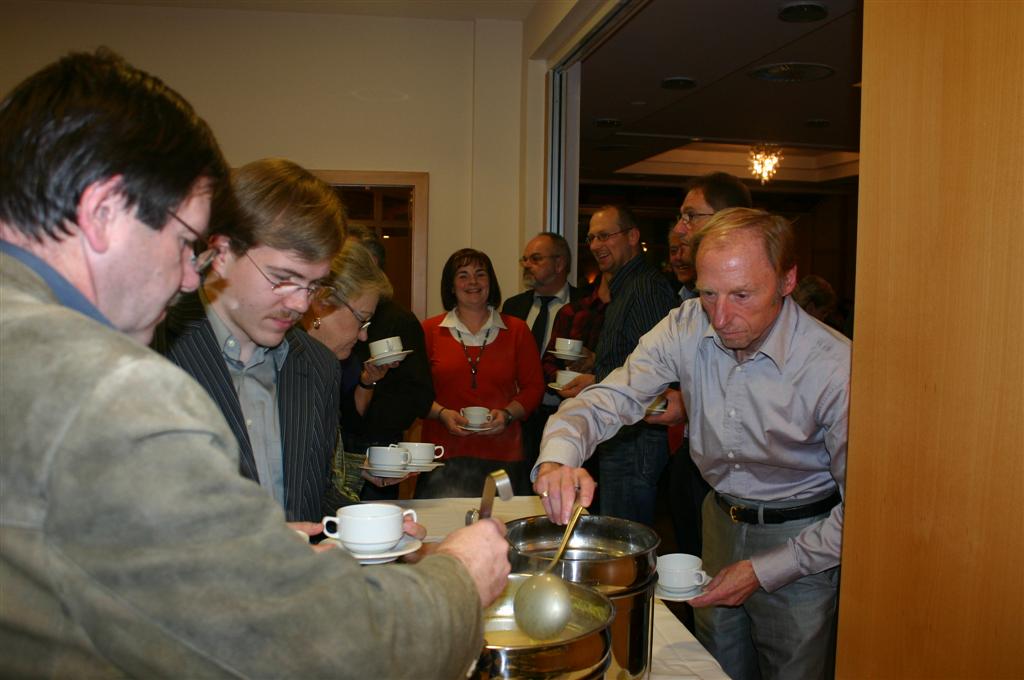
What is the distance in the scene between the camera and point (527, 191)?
4797 mm

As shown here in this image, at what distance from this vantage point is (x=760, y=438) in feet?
6.29

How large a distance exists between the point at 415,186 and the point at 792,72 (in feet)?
8.82

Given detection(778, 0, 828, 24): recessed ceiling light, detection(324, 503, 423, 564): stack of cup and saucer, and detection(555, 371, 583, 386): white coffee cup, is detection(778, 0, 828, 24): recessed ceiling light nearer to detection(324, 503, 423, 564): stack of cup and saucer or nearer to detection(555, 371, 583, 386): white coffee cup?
detection(555, 371, 583, 386): white coffee cup

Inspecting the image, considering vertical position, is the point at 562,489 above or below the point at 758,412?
below

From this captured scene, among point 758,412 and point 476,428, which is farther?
point 476,428

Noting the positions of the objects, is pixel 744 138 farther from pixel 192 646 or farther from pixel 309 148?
pixel 192 646

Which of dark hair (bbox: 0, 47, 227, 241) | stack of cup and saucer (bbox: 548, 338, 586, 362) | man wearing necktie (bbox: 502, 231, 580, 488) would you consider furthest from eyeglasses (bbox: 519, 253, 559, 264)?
dark hair (bbox: 0, 47, 227, 241)

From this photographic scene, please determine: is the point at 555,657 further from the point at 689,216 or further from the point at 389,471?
the point at 689,216

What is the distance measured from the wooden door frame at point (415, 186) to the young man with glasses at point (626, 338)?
1.70m

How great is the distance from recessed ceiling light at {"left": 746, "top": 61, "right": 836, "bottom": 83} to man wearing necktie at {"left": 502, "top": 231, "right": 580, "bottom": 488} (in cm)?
255

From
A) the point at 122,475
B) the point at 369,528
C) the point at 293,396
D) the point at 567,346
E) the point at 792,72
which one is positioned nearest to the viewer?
the point at 122,475

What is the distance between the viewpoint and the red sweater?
3.47m

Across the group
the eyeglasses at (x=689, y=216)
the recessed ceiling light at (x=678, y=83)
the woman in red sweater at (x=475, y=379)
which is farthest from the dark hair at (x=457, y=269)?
the recessed ceiling light at (x=678, y=83)

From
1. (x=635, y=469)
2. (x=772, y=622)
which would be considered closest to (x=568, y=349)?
(x=635, y=469)
